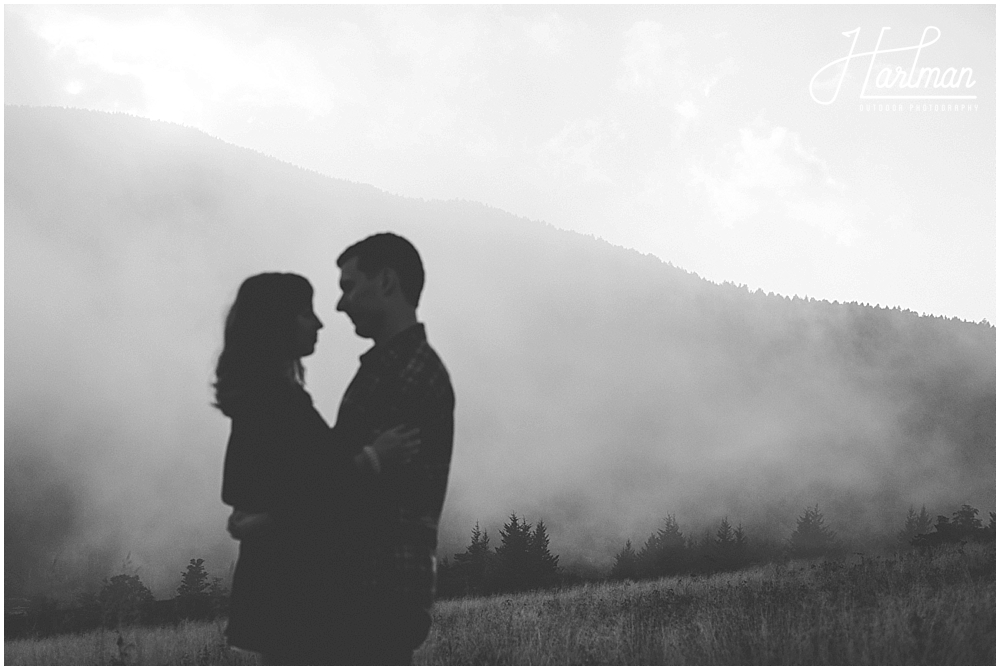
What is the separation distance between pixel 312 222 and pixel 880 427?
146232 millimetres

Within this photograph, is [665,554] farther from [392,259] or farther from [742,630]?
[392,259]

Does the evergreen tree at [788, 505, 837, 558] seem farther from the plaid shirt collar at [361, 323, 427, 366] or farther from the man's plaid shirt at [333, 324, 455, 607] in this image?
the plaid shirt collar at [361, 323, 427, 366]

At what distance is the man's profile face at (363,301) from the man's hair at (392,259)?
0.03 meters

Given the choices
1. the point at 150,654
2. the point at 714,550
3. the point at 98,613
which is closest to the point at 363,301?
the point at 150,654

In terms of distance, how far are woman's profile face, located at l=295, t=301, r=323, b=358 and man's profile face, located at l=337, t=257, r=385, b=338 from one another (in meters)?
0.13

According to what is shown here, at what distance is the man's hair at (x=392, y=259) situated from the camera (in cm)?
286

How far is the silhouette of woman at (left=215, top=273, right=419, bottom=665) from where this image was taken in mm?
2383

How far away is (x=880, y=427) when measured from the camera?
13250cm

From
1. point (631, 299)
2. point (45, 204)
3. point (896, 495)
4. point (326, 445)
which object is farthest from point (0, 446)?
point (45, 204)

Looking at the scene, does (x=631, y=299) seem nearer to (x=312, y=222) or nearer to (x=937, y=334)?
(x=937, y=334)

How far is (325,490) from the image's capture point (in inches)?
93.3

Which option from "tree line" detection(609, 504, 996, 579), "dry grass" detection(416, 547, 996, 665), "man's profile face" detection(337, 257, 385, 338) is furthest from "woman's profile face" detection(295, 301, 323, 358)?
"tree line" detection(609, 504, 996, 579)

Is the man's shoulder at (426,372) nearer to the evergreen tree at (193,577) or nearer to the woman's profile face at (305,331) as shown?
the woman's profile face at (305,331)

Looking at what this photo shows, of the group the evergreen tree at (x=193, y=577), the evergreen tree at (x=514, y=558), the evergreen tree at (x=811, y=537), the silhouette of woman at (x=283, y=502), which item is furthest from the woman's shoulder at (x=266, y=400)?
the evergreen tree at (x=811, y=537)
